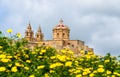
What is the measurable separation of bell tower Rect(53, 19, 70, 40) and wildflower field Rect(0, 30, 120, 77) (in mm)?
107962

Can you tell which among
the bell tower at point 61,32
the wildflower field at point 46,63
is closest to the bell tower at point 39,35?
the bell tower at point 61,32

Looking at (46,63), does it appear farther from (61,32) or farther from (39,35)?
(39,35)

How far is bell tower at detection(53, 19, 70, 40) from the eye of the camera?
393ft

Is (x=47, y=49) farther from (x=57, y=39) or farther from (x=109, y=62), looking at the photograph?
(x=57, y=39)

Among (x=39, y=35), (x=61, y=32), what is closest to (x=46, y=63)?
(x=61, y=32)

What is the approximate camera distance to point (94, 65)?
32.8 ft

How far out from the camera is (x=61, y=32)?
121 meters

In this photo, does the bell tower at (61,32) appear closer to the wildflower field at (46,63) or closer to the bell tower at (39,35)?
the bell tower at (39,35)

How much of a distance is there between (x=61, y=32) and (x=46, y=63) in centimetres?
11120

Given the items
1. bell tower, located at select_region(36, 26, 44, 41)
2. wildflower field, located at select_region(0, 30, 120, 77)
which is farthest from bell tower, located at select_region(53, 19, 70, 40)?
wildflower field, located at select_region(0, 30, 120, 77)

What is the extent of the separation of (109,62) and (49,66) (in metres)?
1.47

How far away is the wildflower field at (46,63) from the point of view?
8617mm

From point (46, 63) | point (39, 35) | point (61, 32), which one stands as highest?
point (61, 32)

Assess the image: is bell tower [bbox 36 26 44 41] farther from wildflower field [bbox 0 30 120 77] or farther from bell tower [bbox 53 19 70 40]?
wildflower field [bbox 0 30 120 77]
